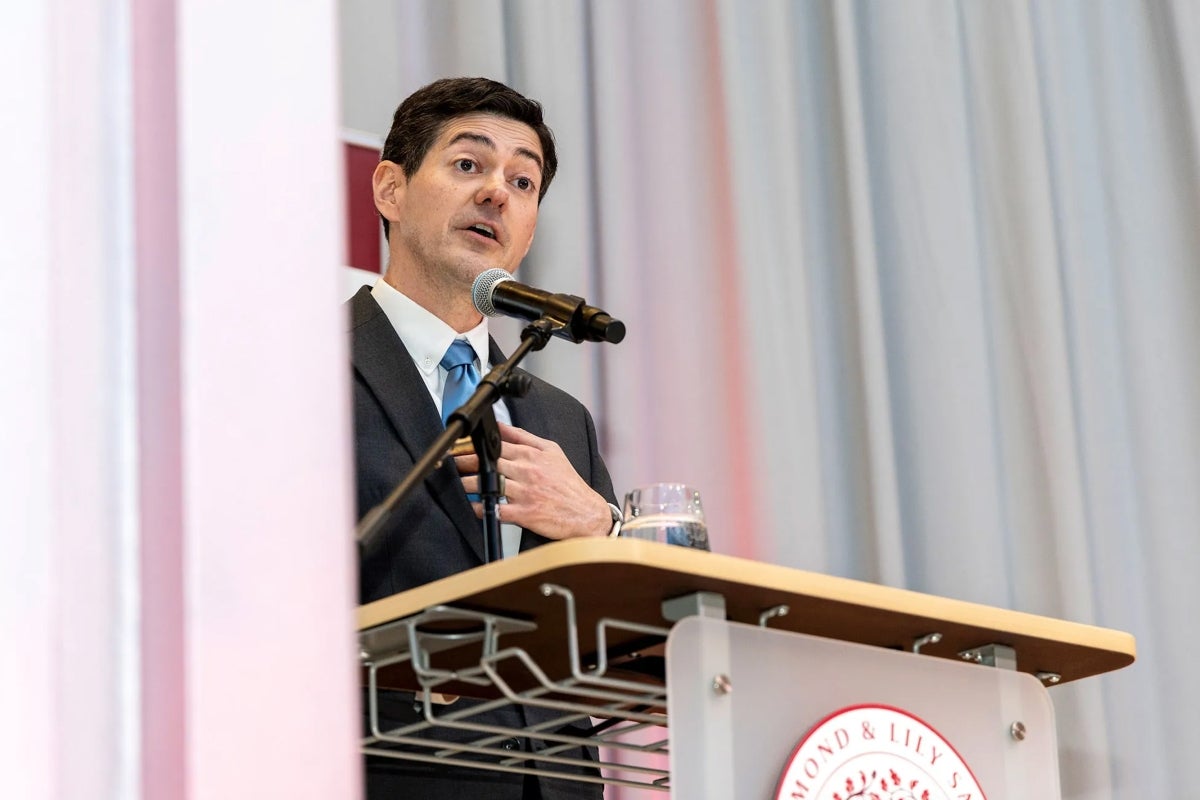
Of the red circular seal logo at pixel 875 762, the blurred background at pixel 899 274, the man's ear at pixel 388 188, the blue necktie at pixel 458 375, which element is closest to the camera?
the red circular seal logo at pixel 875 762

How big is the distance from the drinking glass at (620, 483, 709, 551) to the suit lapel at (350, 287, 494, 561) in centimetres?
46

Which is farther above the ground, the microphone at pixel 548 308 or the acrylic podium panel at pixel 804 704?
the microphone at pixel 548 308

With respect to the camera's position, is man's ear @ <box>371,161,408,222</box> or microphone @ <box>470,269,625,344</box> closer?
microphone @ <box>470,269,625,344</box>

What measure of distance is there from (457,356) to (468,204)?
0.33 m

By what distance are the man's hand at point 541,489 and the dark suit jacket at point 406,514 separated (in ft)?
0.20

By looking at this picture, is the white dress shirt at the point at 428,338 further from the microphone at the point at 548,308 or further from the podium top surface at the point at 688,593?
the podium top surface at the point at 688,593

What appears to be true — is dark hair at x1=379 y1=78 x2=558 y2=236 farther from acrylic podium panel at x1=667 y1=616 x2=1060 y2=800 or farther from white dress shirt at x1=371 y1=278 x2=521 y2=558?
acrylic podium panel at x1=667 y1=616 x2=1060 y2=800

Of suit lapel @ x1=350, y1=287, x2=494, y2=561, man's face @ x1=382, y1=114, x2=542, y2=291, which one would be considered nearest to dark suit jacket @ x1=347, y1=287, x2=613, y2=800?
suit lapel @ x1=350, y1=287, x2=494, y2=561

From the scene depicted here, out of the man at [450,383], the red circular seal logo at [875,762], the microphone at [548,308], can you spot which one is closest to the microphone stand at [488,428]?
the microphone at [548,308]

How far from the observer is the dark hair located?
248 centimetres

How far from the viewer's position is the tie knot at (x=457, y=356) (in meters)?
2.17

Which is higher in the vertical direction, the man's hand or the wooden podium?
the man's hand

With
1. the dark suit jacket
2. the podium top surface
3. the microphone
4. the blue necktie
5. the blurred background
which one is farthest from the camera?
the blurred background

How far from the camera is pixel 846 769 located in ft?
4.21
